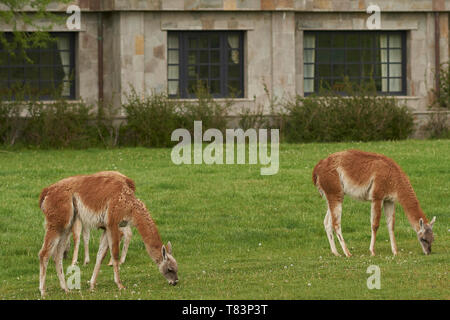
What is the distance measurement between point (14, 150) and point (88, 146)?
2086 mm

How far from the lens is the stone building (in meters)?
31.9

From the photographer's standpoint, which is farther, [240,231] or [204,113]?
[204,113]

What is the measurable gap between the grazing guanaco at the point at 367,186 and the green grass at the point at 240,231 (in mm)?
526

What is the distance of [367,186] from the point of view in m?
15.2

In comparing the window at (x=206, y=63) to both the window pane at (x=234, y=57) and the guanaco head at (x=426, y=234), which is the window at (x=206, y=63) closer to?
the window pane at (x=234, y=57)

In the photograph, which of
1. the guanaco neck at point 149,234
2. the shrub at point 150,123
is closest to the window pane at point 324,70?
the shrub at point 150,123

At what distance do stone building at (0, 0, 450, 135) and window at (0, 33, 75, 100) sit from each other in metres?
0.05

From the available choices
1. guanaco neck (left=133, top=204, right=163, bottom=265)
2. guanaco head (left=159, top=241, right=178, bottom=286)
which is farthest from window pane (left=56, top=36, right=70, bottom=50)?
guanaco head (left=159, top=241, right=178, bottom=286)

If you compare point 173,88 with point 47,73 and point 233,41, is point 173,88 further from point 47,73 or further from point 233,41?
point 47,73

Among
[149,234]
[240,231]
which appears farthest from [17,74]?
[149,234]

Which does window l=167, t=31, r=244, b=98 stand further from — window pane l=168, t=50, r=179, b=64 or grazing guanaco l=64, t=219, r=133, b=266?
grazing guanaco l=64, t=219, r=133, b=266

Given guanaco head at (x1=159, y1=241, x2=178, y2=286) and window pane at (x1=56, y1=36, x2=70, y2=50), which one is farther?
window pane at (x1=56, y1=36, x2=70, y2=50)

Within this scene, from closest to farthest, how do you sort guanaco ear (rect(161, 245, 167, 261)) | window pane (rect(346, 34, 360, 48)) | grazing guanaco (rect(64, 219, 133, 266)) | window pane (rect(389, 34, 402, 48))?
guanaco ear (rect(161, 245, 167, 261)) < grazing guanaco (rect(64, 219, 133, 266)) < window pane (rect(346, 34, 360, 48)) < window pane (rect(389, 34, 402, 48))

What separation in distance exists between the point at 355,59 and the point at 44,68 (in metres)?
10.6
